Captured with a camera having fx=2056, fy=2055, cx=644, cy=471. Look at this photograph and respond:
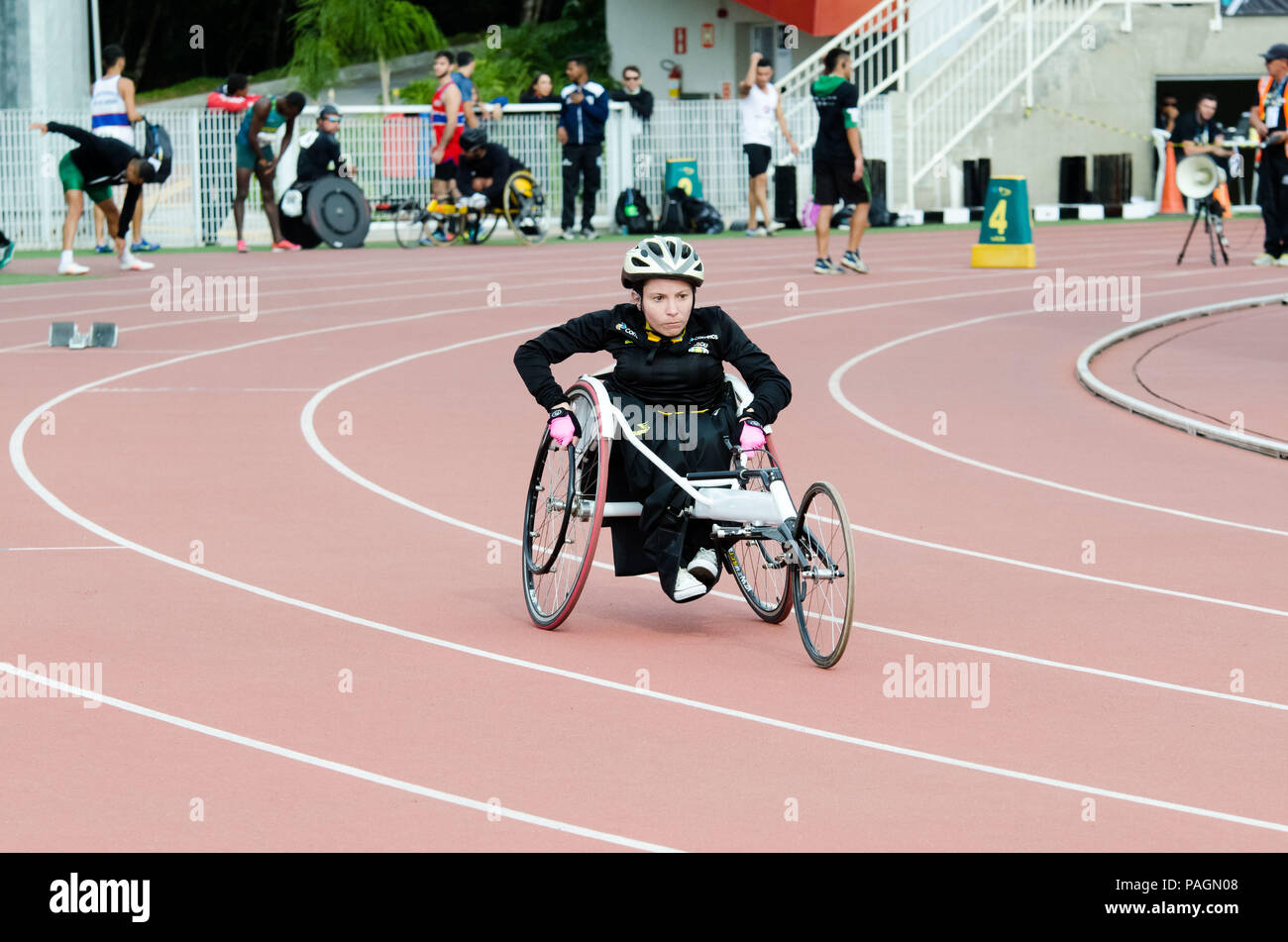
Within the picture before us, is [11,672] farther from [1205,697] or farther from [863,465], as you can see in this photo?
[863,465]

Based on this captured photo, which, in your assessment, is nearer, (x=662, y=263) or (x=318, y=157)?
(x=662, y=263)

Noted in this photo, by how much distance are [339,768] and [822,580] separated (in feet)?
6.96

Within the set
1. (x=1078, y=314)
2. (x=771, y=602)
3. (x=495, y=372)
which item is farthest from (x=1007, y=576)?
(x=1078, y=314)

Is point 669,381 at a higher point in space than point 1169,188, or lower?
lower

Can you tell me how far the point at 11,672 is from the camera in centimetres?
696

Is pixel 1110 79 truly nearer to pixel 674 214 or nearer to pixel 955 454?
pixel 674 214

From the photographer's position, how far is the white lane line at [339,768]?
5.34 metres

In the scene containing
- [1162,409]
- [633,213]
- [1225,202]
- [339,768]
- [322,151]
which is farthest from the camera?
[1225,202]

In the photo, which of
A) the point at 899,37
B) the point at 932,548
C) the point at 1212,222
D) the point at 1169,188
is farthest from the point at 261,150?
the point at 932,548

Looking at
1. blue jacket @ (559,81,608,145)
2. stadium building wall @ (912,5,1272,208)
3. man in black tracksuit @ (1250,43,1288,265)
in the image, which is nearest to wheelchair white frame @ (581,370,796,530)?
man in black tracksuit @ (1250,43,1288,265)

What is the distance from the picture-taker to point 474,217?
1069 inches

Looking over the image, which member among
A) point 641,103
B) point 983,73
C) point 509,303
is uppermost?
point 983,73

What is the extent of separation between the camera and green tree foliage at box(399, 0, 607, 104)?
1603 inches
